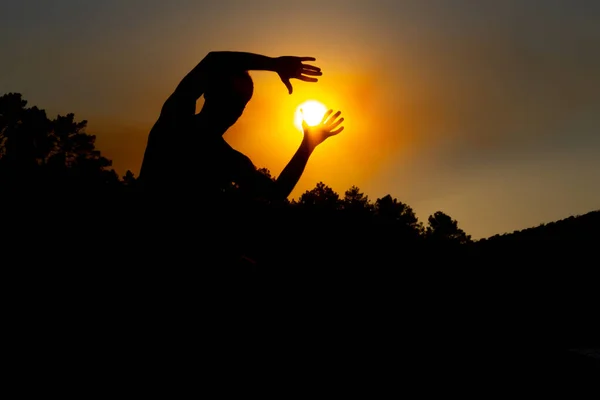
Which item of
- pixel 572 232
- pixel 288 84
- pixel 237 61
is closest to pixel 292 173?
pixel 288 84

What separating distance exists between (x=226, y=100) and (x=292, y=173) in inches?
35.1

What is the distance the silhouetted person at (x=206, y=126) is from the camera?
8.98 ft

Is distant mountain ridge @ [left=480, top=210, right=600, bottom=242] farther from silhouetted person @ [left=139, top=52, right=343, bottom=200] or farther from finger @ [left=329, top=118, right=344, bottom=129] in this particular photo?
silhouetted person @ [left=139, top=52, right=343, bottom=200]

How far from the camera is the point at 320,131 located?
3902mm

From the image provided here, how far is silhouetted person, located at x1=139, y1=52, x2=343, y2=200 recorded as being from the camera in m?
2.74

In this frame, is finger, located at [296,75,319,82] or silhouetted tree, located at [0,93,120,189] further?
silhouetted tree, located at [0,93,120,189]

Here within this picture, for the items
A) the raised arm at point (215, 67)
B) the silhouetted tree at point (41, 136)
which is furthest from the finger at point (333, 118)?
the silhouetted tree at point (41, 136)

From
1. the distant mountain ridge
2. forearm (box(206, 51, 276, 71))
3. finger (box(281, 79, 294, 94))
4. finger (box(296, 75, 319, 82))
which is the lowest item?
forearm (box(206, 51, 276, 71))

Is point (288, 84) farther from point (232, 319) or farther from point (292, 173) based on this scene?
point (232, 319)

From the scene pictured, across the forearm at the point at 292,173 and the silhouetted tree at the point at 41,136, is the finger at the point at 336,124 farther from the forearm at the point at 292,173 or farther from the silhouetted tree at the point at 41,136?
the silhouetted tree at the point at 41,136

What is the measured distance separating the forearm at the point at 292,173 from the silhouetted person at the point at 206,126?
0.36 meters

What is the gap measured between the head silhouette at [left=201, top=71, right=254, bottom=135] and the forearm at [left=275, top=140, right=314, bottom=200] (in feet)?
2.14

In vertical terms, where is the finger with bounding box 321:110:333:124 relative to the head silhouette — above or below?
above

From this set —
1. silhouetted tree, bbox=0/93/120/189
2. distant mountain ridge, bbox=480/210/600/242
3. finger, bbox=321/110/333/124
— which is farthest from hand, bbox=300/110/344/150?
silhouetted tree, bbox=0/93/120/189
